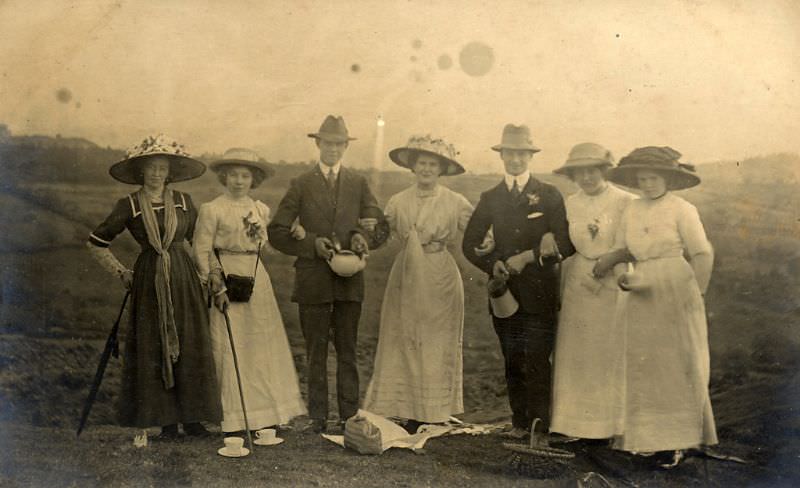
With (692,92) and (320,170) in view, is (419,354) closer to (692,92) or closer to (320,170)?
(320,170)

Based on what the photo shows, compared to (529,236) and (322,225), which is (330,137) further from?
(529,236)

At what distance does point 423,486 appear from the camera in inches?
190

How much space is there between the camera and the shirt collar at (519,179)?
4961 mm

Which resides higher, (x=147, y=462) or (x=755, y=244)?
(x=755, y=244)

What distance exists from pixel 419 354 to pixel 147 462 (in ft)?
5.33

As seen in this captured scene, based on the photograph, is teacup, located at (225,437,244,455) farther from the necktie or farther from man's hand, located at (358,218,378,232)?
the necktie

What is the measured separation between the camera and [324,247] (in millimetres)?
4945

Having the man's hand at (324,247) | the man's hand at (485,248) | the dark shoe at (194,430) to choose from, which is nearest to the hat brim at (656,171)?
the man's hand at (485,248)

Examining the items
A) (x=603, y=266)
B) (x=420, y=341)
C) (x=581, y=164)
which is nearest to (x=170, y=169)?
(x=420, y=341)

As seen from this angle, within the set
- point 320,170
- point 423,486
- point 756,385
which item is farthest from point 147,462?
point 756,385

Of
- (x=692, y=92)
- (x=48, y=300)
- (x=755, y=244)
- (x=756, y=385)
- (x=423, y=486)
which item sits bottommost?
(x=423, y=486)

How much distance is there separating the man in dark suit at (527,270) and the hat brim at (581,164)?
0.41 feet

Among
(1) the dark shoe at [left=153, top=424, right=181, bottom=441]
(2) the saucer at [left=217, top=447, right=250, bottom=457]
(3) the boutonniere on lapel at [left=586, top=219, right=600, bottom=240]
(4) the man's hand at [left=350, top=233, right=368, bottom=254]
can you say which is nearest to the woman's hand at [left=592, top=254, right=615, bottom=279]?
(3) the boutonniere on lapel at [left=586, top=219, right=600, bottom=240]

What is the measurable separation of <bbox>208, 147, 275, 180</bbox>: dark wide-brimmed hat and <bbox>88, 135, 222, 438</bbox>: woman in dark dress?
285 mm
